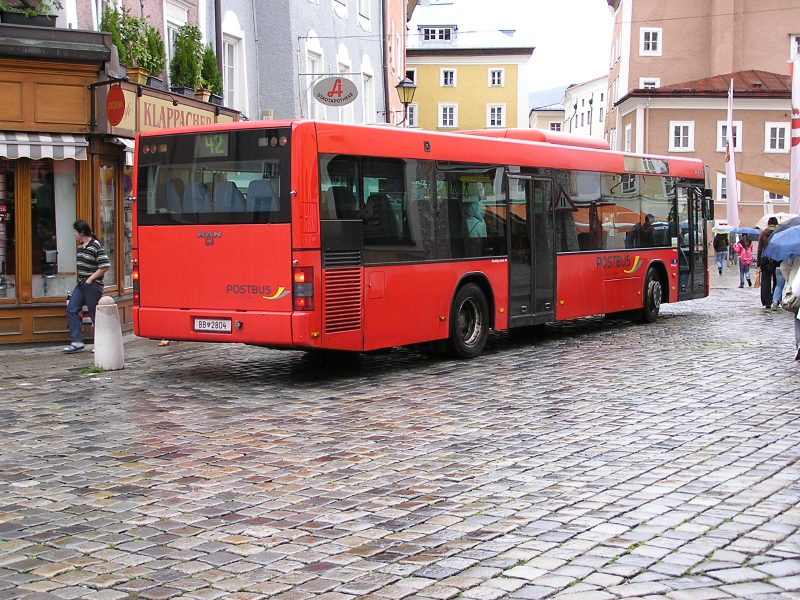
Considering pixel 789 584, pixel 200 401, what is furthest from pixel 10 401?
pixel 789 584

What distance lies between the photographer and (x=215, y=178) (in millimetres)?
12047

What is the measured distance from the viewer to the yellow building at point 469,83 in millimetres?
80750

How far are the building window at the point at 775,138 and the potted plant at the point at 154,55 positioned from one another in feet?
162

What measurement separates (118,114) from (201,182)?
187 inches

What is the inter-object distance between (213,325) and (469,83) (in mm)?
71516

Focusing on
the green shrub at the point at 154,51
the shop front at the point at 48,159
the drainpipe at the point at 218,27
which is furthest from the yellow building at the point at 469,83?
the shop front at the point at 48,159

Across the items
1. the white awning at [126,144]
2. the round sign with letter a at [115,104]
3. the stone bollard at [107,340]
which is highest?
the round sign with letter a at [115,104]

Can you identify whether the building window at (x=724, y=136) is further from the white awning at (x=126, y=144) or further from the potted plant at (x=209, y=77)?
the white awning at (x=126, y=144)

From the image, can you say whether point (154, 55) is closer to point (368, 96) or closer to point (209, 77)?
point (209, 77)

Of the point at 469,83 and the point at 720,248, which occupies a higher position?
the point at 469,83

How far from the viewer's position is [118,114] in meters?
16.3

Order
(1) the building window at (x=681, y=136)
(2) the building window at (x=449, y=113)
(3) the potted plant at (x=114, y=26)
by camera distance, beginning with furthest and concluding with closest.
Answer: (2) the building window at (x=449, y=113) → (1) the building window at (x=681, y=136) → (3) the potted plant at (x=114, y=26)

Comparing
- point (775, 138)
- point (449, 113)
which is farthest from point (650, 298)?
point (449, 113)

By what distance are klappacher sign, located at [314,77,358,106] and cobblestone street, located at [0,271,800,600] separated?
430 inches
